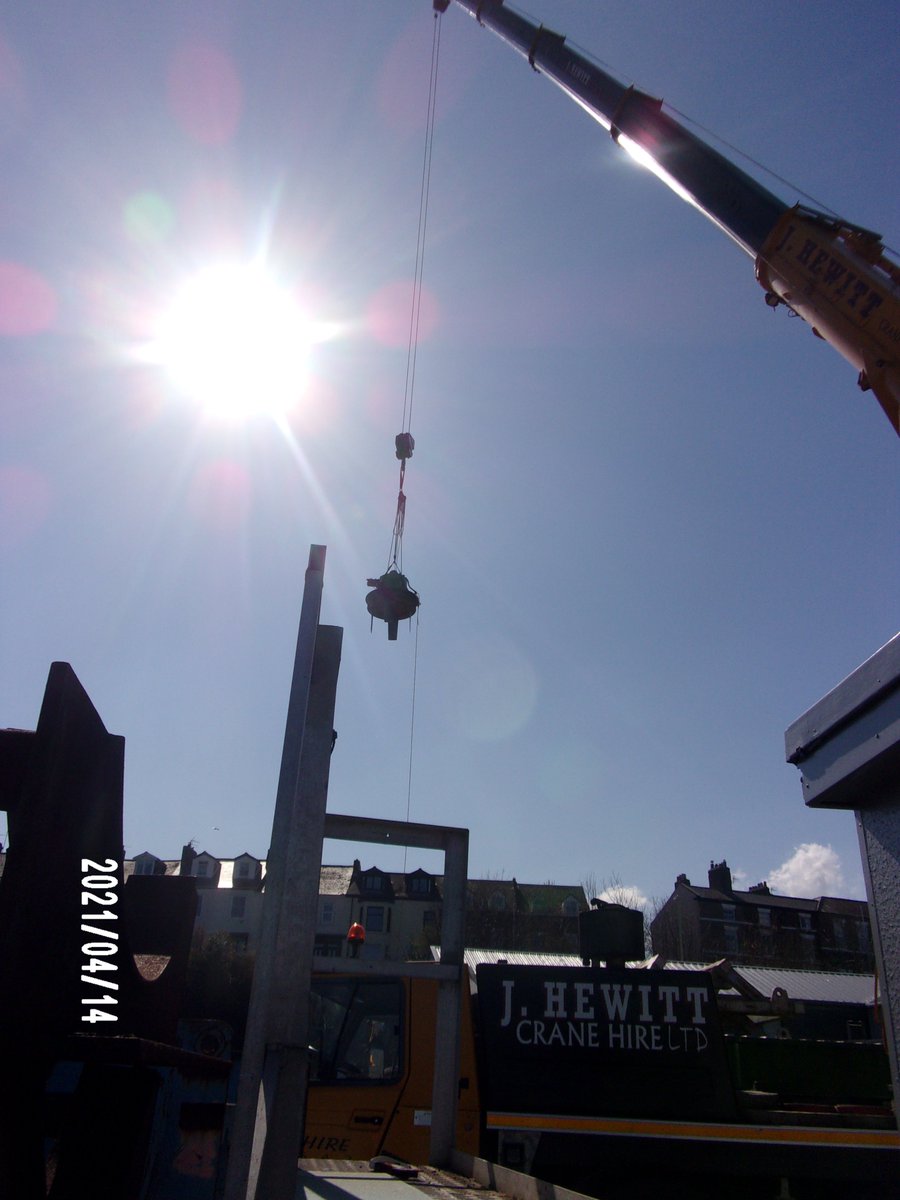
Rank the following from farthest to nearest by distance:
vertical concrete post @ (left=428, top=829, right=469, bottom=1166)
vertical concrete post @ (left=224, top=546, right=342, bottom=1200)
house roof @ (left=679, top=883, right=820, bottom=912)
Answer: house roof @ (left=679, top=883, right=820, bottom=912)
vertical concrete post @ (left=428, top=829, right=469, bottom=1166)
vertical concrete post @ (left=224, top=546, right=342, bottom=1200)

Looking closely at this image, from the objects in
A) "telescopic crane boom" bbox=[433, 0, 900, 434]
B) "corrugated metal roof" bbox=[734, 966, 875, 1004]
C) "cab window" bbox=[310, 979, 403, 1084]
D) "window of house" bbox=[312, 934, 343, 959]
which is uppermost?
"telescopic crane boom" bbox=[433, 0, 900, 434]

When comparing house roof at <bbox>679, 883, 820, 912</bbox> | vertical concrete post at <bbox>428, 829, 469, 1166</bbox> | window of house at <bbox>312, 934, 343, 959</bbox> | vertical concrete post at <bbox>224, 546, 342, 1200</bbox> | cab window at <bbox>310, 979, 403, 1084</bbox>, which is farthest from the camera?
house roof at <bbox>679, 883, 820, 912</bbox>

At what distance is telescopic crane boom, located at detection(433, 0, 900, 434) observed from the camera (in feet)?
32.1

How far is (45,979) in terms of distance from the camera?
1.94 m

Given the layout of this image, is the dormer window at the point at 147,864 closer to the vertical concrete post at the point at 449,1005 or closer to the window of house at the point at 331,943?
the window of house at the point at 331,943

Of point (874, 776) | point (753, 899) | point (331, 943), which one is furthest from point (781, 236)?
point (753, 899)

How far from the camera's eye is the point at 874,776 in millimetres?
2439

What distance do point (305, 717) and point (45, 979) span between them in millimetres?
1417

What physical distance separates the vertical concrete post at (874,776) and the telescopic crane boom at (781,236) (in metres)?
7.95

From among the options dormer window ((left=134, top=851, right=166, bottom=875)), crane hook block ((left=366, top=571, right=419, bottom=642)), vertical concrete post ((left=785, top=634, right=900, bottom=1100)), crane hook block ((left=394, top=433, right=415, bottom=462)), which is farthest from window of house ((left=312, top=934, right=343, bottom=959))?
vertical concrete post ((left=785, top=634, right=900, bottom=1100))
